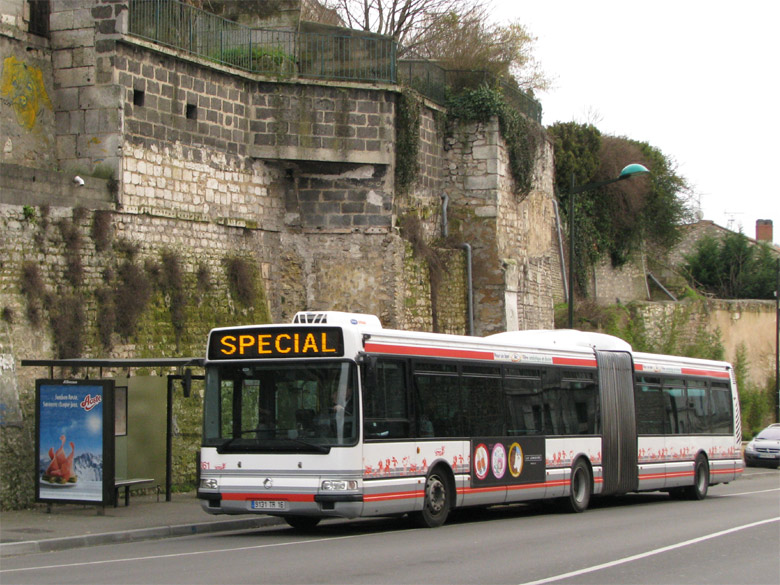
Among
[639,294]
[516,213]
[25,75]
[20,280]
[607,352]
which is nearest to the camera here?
[20,280]

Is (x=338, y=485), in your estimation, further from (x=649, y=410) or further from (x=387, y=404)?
(x=649, y=410)

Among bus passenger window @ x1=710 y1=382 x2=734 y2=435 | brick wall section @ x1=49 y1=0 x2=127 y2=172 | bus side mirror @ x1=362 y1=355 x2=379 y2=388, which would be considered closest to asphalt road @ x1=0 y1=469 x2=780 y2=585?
bus side mirror @ x1=362 y1=355 x2=379 y2=388

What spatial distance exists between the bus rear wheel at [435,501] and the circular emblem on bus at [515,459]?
5.48 ft

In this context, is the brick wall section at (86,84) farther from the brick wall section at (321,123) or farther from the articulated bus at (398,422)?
the articulated bus at (398,422)

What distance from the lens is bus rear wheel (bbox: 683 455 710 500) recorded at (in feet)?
71.4

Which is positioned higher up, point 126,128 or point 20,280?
point 126,128

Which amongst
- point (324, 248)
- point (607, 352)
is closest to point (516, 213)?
point (324, 248)

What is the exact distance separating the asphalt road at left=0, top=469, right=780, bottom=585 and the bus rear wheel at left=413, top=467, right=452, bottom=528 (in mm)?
218

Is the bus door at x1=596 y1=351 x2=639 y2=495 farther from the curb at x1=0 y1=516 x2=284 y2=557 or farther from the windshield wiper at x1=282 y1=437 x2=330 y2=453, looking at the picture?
the windshield wiper at x1=282 y1=437 x2=330 y2=453

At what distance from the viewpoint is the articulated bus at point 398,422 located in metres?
13.3

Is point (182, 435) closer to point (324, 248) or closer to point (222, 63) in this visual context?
point (324, 248)

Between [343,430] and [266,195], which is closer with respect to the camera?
[343,430]

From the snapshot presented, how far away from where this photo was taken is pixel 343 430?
13266 mm

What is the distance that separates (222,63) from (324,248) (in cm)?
423
